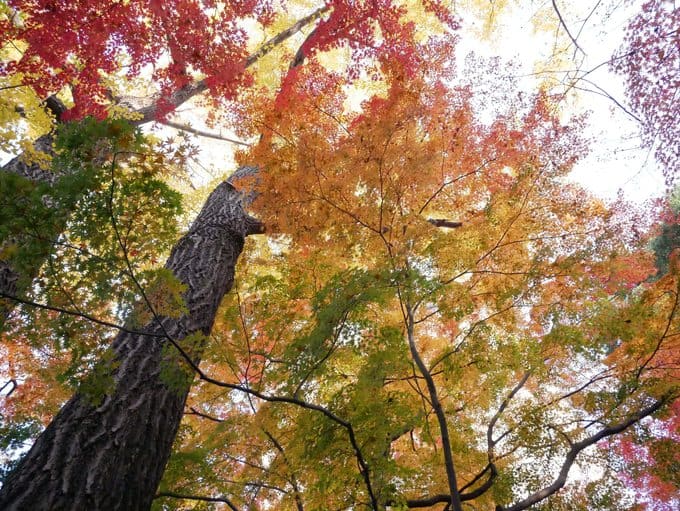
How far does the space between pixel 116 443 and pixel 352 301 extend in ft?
5.92

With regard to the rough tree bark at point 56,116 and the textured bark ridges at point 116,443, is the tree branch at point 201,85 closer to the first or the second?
the rough tree bark at point 56,116

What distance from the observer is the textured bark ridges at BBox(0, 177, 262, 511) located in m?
2.32

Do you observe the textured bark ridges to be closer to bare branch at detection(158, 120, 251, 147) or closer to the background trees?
the background trees

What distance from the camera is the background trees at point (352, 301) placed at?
2.17 meters

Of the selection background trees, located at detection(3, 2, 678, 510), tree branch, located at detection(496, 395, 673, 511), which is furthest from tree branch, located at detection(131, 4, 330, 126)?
tree branch, located at detection(496, 395, 673, 511)

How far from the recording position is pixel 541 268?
384 cm

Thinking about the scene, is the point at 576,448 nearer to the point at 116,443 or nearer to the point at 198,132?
the point at 116,443

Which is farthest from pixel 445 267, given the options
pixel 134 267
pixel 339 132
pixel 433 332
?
pixel 134 267

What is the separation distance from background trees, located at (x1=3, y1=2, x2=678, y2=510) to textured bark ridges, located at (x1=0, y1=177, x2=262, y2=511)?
0.03m

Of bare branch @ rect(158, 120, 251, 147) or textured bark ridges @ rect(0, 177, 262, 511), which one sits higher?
bare branch @ rect(158, 120, 251, 147)

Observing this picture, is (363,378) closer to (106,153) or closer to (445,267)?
(445,267)

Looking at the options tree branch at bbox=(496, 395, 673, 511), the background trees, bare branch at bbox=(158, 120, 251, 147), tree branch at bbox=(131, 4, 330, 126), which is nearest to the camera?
the background trees

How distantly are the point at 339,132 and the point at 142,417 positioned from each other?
10.9 feet

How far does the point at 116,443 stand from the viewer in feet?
8.73
